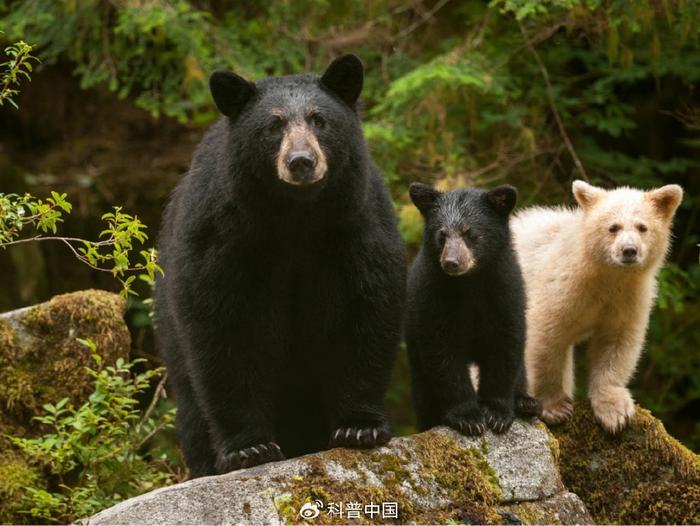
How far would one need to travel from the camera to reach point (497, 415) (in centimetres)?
563

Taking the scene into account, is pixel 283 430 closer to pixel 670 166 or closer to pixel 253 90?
pixel 253 90

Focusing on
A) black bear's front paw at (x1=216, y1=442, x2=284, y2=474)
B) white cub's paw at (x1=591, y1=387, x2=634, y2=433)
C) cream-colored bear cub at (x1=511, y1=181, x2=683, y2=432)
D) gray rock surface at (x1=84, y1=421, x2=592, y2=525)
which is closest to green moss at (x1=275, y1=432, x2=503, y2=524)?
gray rock surface at (x1=84, y1=421, x2=592, y2=525)

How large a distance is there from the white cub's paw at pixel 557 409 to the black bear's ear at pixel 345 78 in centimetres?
226

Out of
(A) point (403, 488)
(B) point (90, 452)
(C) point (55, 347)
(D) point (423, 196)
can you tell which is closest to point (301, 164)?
(D) point (423, 196)

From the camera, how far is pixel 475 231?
5793 millimetres

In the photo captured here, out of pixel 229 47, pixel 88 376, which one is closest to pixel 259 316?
pixel 88 376

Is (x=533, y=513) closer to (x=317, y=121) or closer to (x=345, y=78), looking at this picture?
(x=317, y=121)

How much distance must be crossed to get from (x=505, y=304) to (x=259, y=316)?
4.72 ft

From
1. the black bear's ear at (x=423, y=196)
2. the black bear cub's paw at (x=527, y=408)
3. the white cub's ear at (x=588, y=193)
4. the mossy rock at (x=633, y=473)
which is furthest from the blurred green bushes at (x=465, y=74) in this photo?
the black bear cub's paw at (x=527, y=408)

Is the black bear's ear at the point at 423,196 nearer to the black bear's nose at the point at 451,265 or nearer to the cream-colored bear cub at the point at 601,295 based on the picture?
the black bear's nose at the point at 451,265

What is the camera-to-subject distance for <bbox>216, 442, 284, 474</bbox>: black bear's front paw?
5352 mm

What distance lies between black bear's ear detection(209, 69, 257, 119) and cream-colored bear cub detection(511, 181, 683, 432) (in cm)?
233

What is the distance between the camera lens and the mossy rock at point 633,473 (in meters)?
5.80

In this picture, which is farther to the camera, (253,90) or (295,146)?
(253,90)
